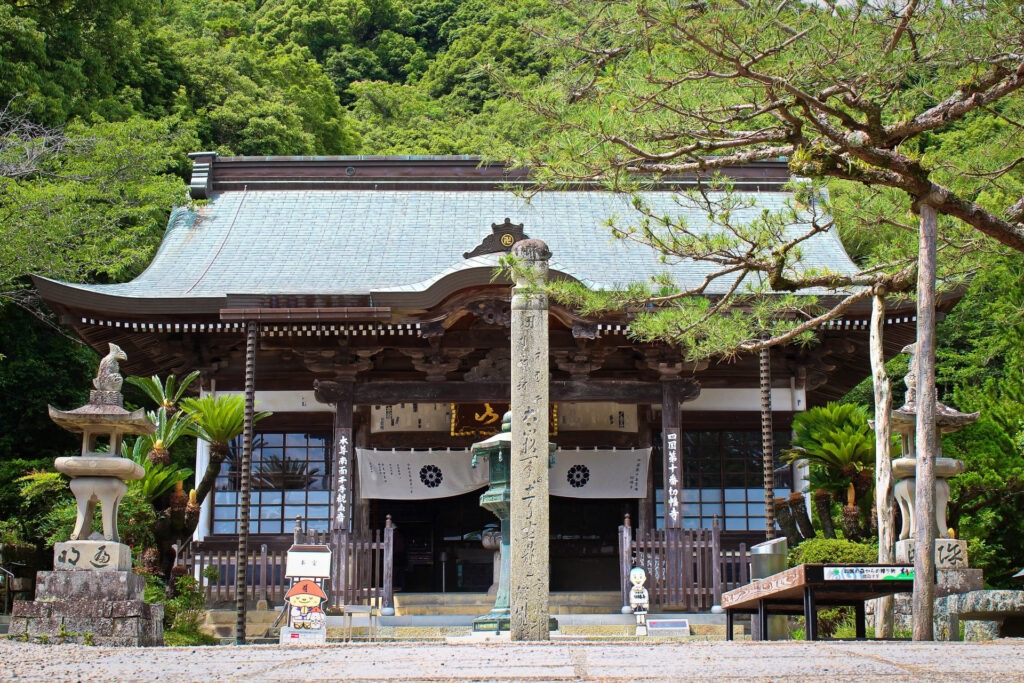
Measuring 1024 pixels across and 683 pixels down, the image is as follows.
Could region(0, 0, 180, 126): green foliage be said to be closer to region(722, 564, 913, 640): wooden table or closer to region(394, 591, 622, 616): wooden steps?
region(394, 591, 622, 616): wooden steps

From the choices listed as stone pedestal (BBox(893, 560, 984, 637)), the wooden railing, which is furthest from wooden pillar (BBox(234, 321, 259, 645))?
stone pedestal (BBox(893, 560, 984, 637))

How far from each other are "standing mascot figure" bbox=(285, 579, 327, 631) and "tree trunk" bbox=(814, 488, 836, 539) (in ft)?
19.4

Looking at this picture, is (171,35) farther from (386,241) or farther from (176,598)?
(176,598)

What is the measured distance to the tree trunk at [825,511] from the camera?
1267cm

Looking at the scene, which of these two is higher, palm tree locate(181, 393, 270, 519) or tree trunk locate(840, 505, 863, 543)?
palm tree locate(181, 393, 270, 519)

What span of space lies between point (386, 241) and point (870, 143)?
373 inches

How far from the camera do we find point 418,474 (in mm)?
14219

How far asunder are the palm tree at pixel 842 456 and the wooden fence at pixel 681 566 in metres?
1.26

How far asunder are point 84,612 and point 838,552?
718 cm

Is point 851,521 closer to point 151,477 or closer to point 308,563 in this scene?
point 308,563

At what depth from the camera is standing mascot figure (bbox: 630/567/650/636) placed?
11.5 metres

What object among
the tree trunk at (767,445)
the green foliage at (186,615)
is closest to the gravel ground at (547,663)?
the tree trunk at (767,445)

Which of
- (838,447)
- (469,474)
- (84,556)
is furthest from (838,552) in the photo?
(84,556)

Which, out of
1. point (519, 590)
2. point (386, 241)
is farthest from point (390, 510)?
point (519, 590)
